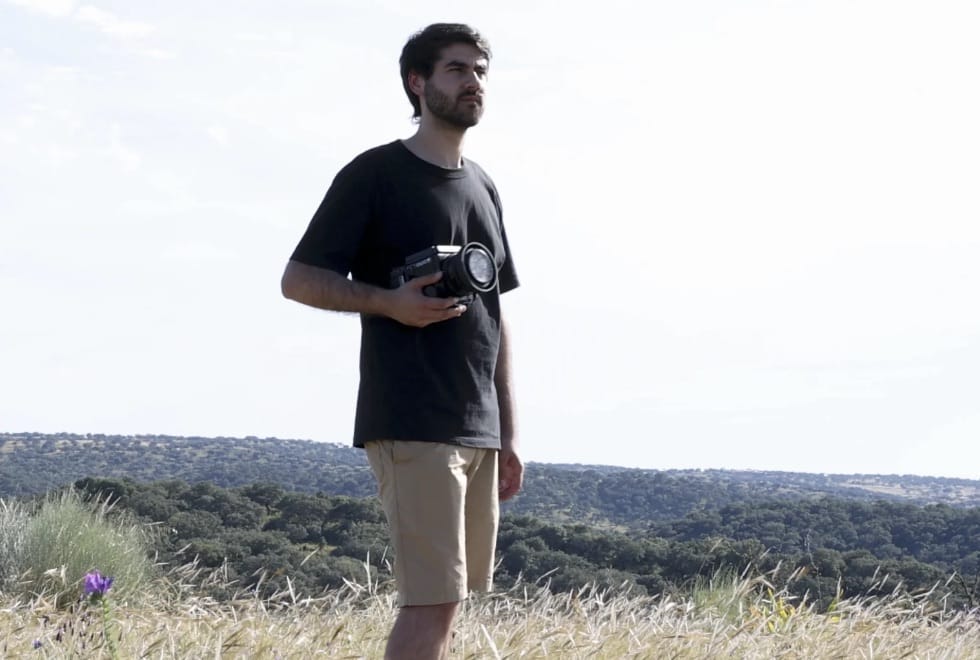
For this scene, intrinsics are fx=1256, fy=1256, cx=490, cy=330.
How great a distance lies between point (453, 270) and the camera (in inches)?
99.9

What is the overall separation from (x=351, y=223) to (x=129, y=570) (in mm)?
5006

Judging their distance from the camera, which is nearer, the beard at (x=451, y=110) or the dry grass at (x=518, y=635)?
the beard at (x=451, y=110)

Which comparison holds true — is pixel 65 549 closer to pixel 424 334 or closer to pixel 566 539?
pixel 424 334

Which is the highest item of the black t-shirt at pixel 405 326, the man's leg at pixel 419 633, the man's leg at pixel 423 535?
the black t-shirt at pixel 405 326

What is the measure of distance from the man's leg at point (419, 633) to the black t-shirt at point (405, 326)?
0.35m

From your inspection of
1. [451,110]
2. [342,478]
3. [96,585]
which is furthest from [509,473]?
[342,478]

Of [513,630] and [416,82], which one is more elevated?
[416,82]

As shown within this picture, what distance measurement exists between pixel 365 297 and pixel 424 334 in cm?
15

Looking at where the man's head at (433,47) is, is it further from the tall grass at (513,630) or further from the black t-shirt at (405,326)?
the tall grass at (513,630)

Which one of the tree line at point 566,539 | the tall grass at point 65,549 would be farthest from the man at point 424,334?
the tree line at point 566,539

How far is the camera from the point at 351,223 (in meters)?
2.66

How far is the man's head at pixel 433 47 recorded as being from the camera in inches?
110

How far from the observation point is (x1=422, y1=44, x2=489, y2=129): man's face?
2752 millimetres

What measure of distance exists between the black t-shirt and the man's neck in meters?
0.03
